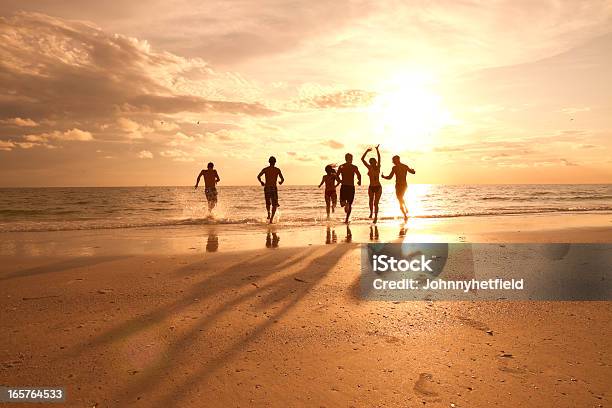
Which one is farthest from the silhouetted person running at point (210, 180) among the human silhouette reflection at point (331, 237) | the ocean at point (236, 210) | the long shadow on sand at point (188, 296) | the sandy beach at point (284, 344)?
the sandy beach at point (284, 344)

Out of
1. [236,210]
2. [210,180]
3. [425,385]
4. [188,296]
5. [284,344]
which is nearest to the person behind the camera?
[425,385]

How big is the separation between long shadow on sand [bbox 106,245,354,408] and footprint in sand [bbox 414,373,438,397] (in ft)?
4.81

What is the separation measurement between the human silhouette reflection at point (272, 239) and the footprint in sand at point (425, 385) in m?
6.12

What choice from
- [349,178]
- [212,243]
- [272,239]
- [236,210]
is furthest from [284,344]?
[236,210]

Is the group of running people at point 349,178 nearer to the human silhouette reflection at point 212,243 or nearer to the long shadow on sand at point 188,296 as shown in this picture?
the human silhouette reflection at point 212,243

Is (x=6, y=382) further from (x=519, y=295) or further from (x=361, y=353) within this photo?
(x=519, y=295)

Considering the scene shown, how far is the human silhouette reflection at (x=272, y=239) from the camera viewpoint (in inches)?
357

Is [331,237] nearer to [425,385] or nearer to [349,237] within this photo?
[349,237]

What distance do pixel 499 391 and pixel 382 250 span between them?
5.24 m

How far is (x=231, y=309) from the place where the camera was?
4320 millimetres

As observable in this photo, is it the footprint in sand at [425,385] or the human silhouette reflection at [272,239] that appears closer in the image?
the footprint in sand at [425,385]

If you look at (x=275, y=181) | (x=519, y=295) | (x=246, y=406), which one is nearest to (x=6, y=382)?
(x=246, y=406)

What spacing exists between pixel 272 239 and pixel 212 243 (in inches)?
62.1

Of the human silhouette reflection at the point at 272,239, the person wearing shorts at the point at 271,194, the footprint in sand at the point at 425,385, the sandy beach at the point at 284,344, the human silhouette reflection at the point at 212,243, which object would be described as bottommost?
the footprint in sand at the point at 425,385
